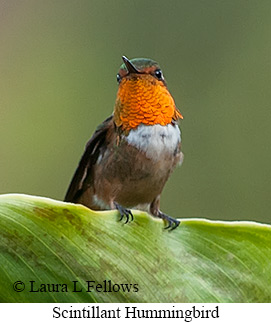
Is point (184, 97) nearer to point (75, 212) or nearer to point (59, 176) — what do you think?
point (59, 176)

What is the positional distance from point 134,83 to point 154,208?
290mm

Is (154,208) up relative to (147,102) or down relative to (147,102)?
down

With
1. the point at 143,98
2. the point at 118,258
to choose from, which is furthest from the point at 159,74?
the point at 118,258

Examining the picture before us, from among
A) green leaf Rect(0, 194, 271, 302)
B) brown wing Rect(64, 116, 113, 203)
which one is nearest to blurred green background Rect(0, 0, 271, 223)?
brown wing Rect(64, 116, 113, 203)

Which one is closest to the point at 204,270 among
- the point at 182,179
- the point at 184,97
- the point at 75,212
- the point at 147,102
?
the point at 75,212

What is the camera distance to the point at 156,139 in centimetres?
125

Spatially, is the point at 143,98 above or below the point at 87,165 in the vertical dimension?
above

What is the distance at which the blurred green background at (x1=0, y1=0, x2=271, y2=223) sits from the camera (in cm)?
179

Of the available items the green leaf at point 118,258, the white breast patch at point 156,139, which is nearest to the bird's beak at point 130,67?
the white breast patch at point 156,139

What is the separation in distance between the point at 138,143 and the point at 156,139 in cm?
4

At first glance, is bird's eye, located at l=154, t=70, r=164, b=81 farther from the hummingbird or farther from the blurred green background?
the blurred green background

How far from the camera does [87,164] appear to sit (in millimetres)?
1423

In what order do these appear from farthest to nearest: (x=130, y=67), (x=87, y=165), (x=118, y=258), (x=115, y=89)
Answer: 1. (x=115, y=89)
2. (x=87, y=165)
3. (x=130, y=67)
4. (x=118, y=258)
